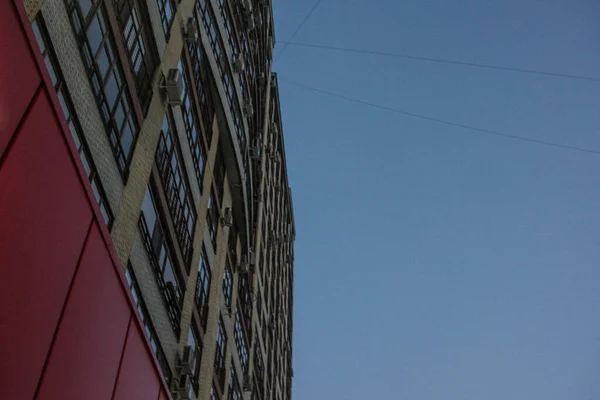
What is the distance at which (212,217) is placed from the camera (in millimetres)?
19078

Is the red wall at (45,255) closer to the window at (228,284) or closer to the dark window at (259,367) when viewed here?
the window at (228,284)

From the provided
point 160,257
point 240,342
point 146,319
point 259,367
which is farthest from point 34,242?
point 259,367

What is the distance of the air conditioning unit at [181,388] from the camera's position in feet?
46.2

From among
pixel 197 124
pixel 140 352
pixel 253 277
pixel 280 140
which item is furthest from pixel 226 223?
pixel 280 140

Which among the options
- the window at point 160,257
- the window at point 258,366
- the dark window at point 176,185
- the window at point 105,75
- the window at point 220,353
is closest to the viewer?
the window at point 105,75

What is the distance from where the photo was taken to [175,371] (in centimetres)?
1412

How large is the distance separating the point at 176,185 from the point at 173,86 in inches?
103

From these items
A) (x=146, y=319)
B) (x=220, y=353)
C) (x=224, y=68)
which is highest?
(x=224, y=68)

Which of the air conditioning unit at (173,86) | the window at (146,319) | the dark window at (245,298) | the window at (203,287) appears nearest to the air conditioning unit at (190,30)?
the air conditioning unit at (173,86)

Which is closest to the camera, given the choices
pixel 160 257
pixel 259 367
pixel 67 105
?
pixel 67 105

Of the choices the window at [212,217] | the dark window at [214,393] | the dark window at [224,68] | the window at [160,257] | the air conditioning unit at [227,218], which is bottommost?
the dark window at [214,393]

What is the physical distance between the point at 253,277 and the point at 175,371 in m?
12.0

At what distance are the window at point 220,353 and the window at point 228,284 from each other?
1.07 meters

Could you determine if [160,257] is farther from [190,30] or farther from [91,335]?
[91,335]
